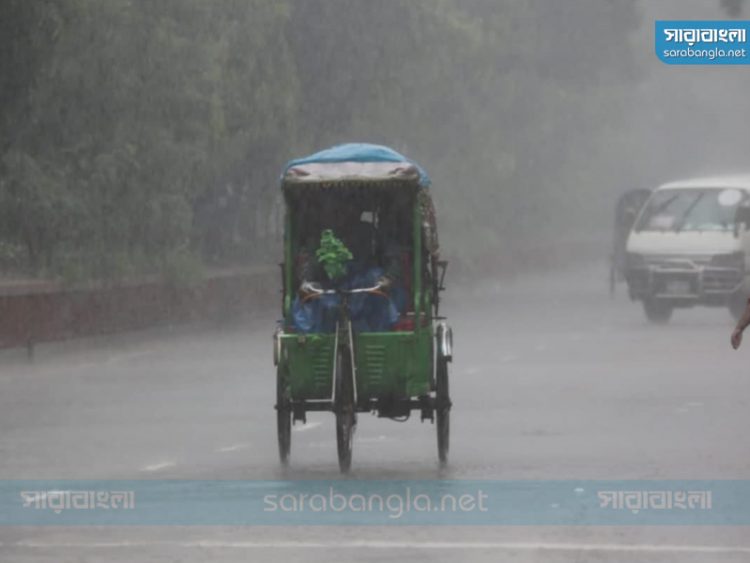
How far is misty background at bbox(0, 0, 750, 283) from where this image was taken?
34594 mm

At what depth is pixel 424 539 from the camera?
11750mm

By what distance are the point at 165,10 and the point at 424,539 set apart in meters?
26.8

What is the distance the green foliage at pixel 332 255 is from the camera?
15.8m

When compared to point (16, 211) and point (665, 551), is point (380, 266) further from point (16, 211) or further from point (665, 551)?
point (16, 211)

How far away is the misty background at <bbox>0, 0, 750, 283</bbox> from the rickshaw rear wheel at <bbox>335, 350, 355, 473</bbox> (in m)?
15.6

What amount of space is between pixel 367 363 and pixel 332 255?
2.64ft

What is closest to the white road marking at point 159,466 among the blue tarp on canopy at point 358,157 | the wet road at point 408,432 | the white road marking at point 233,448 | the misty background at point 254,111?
the wet road at point 408,432

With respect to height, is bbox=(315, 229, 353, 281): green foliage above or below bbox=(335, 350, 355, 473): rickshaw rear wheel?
above

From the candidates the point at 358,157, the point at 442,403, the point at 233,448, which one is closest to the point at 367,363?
the point at 442,403

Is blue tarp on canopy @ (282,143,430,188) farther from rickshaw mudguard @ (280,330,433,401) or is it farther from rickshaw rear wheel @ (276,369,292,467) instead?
rickshaw rear wheel @ (276,369,292,467)

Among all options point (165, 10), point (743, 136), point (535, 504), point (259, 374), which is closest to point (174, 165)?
point (165, 10)
